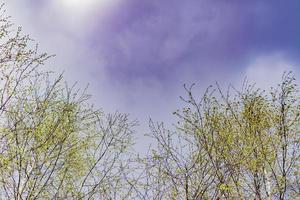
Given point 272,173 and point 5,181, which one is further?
point 272,173

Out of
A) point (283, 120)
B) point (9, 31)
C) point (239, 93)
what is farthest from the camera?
point (239, 93)

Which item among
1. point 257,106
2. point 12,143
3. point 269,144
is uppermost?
point 257,106

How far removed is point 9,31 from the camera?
1177 centimetres

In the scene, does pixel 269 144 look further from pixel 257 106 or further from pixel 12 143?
pixel 12 143

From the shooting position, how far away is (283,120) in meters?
16.6

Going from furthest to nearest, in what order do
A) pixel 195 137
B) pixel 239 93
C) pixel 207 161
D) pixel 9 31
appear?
pixel 239 93 < pixel 195 137 < pixel 207 161 < pixel 9 31

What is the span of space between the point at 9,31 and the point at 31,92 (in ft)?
11.5

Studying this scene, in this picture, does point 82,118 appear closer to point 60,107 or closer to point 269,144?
point 60,107

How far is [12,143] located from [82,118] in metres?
2.99

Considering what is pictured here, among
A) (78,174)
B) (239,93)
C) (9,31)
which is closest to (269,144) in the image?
(239,93)

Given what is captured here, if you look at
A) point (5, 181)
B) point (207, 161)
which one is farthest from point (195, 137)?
point (5, 181)

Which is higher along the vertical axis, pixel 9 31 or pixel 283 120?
pixel 283 120

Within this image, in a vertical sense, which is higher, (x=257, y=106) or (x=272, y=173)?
(x=257, y=106)

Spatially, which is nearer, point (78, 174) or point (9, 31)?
point (9, 31)
